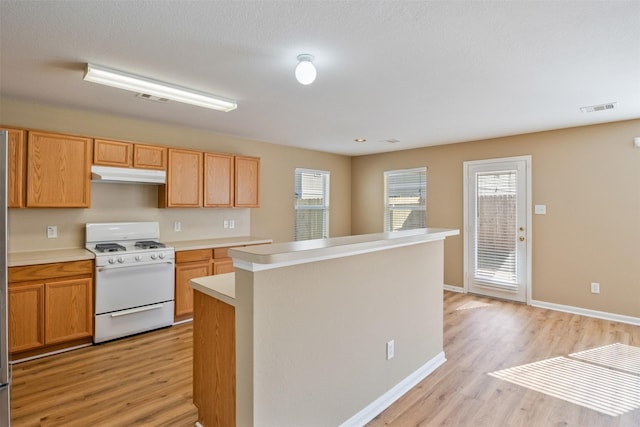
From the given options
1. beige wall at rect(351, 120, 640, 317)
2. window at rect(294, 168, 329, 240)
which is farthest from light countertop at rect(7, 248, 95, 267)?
beige wall at rect(351, 120, 640, 317)

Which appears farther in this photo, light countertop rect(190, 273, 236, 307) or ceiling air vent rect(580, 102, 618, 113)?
Answer: ceiling air vent rect(580, 102, 618, 113)

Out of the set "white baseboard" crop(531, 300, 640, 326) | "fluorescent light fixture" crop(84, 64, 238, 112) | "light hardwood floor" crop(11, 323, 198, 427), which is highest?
"fluorescent light fixture" crop(84, 64, 238, 112)

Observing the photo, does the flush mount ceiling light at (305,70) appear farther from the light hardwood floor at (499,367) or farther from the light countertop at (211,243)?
the light countertop at (211,243)

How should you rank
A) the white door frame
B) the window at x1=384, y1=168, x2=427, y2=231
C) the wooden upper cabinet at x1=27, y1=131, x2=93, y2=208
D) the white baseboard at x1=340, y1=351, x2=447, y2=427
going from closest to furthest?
1. the white baseboard at x1=340, y1=351, x2=447, y2=427
2. the wooden upper cabinet at x1=27, y1=131, x2=93, y2=208
3. the white door frame
4. the window at x1=384, y1=168, x2=427, y2=231

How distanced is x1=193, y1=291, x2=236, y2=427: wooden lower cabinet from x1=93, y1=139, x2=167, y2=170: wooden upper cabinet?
2.31m

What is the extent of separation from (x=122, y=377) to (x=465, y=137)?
4.92m

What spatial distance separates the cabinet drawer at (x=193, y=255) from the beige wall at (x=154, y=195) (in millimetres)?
543

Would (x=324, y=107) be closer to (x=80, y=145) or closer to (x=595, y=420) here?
(x=80, y=145)

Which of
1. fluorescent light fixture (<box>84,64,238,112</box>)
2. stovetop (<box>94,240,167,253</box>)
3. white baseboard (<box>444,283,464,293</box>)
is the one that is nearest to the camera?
fluorescent light fixture (<box>84,64,238,112</box>)

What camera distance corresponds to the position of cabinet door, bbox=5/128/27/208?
300cm

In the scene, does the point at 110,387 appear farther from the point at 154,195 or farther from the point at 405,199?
the point at 405,199

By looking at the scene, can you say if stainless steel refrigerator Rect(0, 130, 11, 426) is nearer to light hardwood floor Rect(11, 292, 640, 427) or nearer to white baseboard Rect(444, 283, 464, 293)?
light hardwood floor Rect(11, 292, 640, 427)

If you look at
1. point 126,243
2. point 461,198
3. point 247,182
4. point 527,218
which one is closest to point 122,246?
point 126,243

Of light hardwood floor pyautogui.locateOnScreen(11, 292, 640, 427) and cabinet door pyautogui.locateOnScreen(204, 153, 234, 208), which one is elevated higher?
cabinet door pyautogui.locateOnScreen(204, 153, 234, 208)
